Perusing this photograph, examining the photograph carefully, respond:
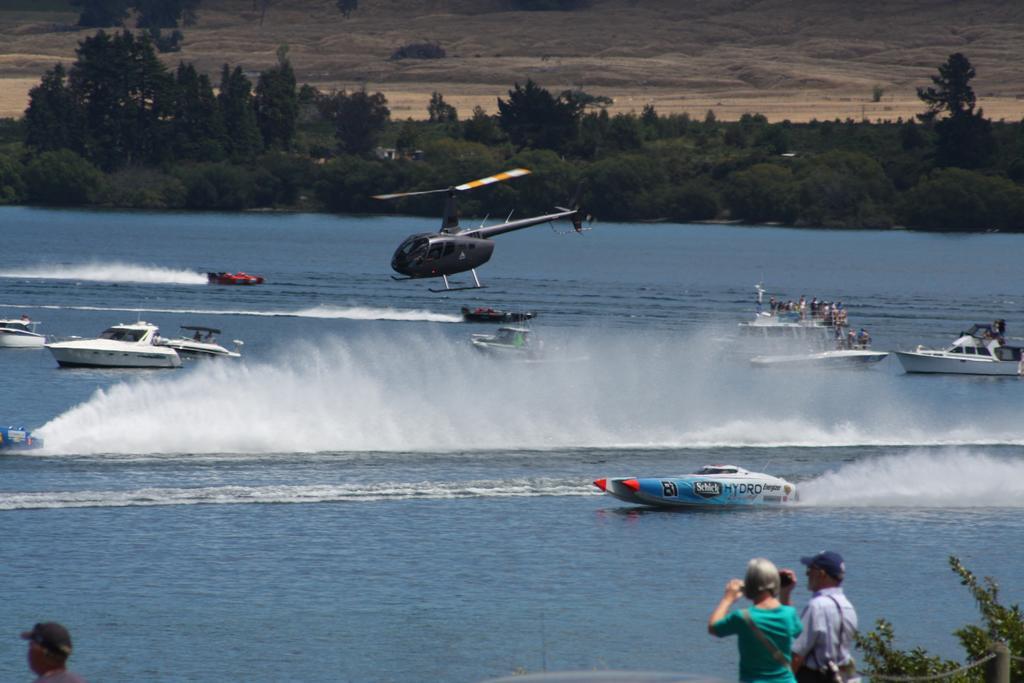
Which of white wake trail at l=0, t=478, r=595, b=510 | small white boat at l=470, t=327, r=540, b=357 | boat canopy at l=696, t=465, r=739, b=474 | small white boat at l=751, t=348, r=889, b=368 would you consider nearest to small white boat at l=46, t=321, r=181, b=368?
small white boat at l=470, t=327, r=540, b=357

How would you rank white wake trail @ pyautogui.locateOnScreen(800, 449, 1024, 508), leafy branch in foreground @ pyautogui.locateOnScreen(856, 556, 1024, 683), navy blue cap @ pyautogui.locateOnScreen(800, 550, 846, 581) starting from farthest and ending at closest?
white wake trail @ pyautogui.locateOnScreen(800, 449, 1024, 508), leafy branch in foreground @ pyautogui.locateOnScreen(856, 556, 1024, 683), navy blue cap @ pyautogui.locateOnScreen(800, 550, 846, 581)

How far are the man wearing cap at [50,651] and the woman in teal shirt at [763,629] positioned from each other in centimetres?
512

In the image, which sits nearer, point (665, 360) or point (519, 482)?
point (519, 482)

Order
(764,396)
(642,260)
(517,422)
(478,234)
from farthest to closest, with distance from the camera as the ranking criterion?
(642,260)
(764,396)
(517,422)
(478,234)

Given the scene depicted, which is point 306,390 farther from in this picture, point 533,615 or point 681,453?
point 533,615

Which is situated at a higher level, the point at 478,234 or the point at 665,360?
the point at 478,234

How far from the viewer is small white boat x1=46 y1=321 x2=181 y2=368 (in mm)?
80812

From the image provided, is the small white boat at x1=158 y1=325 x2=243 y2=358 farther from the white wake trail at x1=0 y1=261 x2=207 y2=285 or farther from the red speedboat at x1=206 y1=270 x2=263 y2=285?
the white wake trail at x1=0 y1=261 x2=207 y2=285

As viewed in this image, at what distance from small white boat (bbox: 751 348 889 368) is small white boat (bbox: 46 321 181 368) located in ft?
103

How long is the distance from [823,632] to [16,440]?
42004 mm

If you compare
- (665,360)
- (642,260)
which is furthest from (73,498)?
(642,260)

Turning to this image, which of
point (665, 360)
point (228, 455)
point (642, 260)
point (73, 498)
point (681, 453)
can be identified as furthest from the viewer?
point (642, 260)

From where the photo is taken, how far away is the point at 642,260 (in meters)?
184

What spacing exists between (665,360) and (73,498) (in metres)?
47.3
